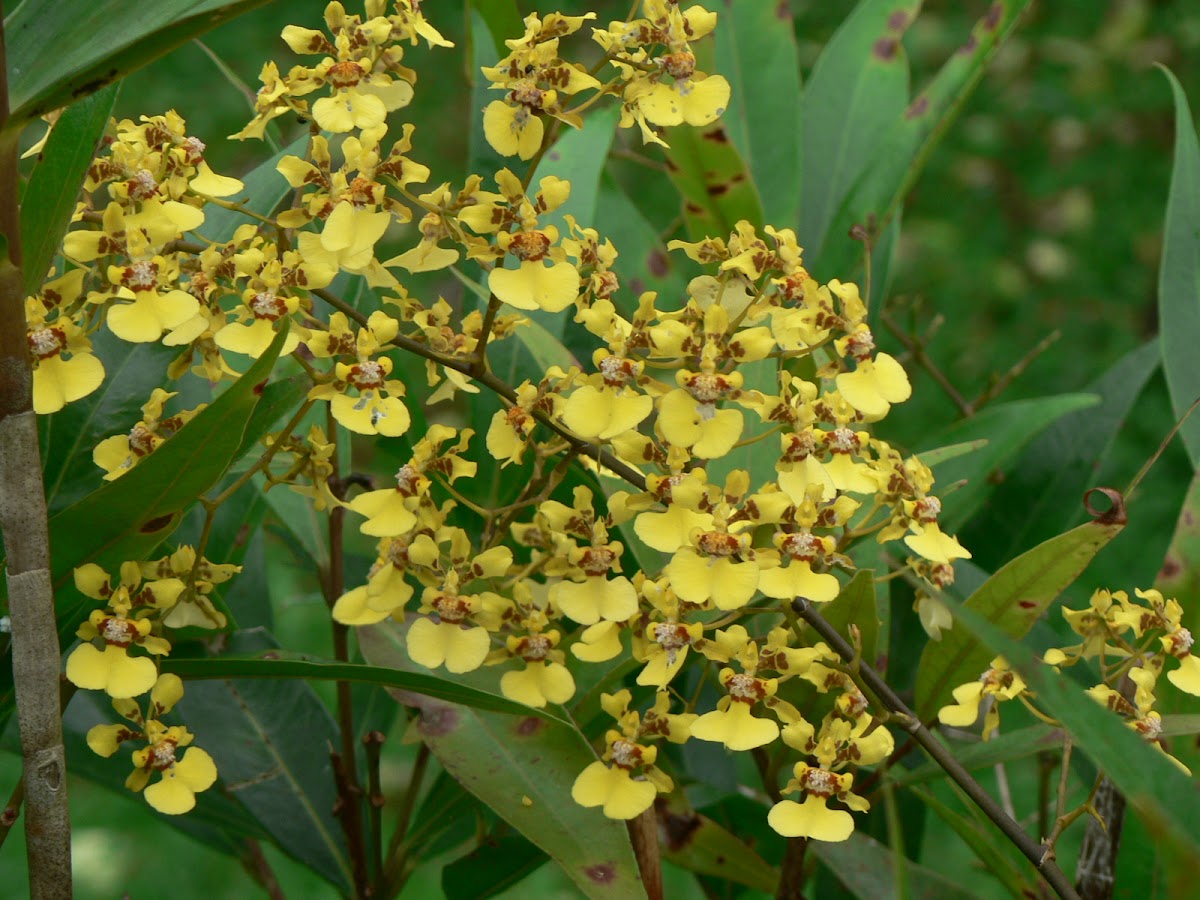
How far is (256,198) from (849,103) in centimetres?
68

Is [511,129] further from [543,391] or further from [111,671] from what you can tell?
[111,671]

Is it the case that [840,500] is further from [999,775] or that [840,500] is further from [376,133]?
[999,775]

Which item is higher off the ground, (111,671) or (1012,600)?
(111,671)

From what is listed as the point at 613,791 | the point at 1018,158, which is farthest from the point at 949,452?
the point at 1018,158

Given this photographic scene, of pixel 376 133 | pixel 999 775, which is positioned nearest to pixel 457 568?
pixel 376 133

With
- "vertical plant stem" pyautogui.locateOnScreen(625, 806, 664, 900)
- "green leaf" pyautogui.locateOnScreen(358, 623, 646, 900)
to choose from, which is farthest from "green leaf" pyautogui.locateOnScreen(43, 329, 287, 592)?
"vertical plant stem" pyautogui.locateOnScreen(625, 806, 664, 900)

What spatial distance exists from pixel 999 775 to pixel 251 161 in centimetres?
280

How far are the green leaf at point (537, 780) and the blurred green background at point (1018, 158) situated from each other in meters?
2.13

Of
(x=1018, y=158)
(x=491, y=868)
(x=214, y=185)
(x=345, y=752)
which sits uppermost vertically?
(x=214, y=185)

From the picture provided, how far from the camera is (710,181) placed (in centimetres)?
117

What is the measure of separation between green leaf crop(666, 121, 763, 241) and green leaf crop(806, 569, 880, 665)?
0.39 m

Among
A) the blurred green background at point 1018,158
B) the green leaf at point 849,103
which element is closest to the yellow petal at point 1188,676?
the green leaf at point 849,103

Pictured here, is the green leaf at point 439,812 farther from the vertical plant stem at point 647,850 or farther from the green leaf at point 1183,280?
the green leaf at point 1183,280

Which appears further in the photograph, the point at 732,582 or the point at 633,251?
the point at 633,251
